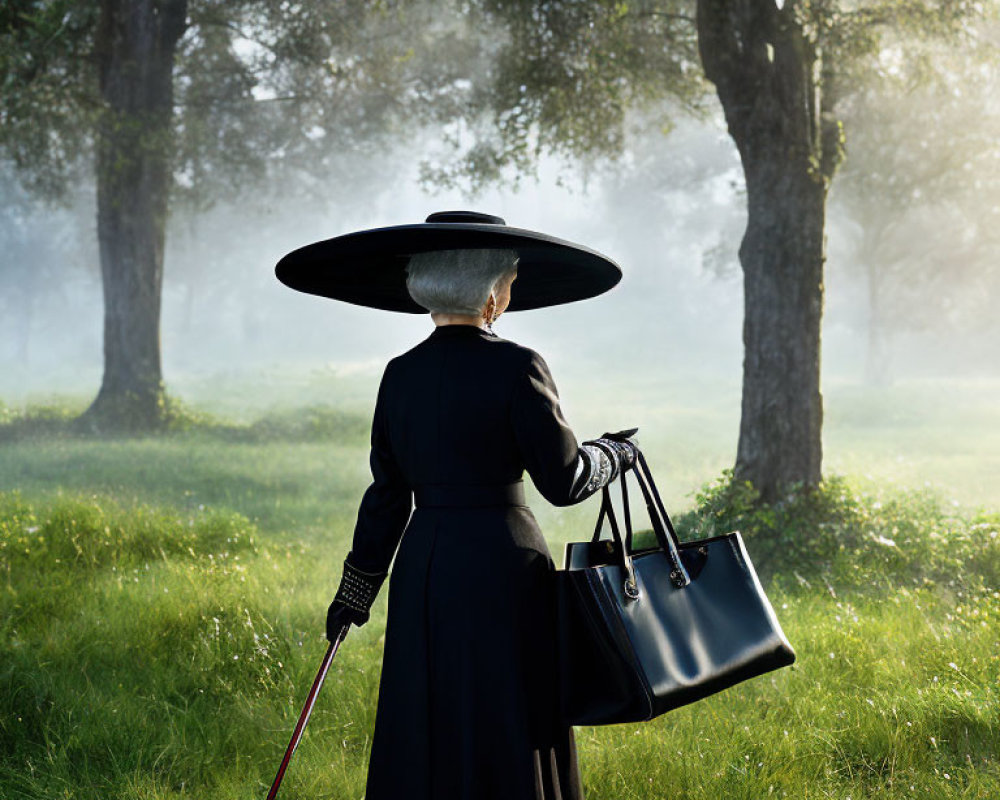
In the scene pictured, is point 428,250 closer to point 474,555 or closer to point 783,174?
point 474,555

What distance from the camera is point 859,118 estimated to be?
83.9ft

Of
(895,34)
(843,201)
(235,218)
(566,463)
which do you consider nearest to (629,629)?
(566,463)

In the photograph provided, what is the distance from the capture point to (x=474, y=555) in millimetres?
3084

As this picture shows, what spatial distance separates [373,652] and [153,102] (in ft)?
50.3

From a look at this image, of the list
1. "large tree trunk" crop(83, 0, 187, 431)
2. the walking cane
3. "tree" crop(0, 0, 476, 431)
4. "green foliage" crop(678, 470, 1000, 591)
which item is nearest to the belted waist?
the walking cane

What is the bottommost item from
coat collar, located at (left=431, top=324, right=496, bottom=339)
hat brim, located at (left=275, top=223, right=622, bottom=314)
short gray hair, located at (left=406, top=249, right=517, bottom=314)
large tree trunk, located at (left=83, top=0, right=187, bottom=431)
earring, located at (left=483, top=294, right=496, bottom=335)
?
coat collar, located at (left=431, top=324, right=496, bottom=339)

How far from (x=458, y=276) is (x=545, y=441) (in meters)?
0.66

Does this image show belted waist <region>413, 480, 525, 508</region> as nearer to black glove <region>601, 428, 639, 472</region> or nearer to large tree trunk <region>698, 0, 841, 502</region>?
black glove <region>601, 428, 639, 472</region>

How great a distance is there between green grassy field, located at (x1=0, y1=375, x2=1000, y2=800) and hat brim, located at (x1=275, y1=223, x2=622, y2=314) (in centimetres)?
240

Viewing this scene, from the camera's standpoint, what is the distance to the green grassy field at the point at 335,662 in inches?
174

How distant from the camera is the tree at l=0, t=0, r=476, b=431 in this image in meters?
16.1

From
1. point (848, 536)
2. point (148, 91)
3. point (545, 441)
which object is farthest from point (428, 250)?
point (148, 91)

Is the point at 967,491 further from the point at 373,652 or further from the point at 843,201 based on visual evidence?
the point at 843,201

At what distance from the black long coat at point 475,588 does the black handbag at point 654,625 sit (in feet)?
0.48
